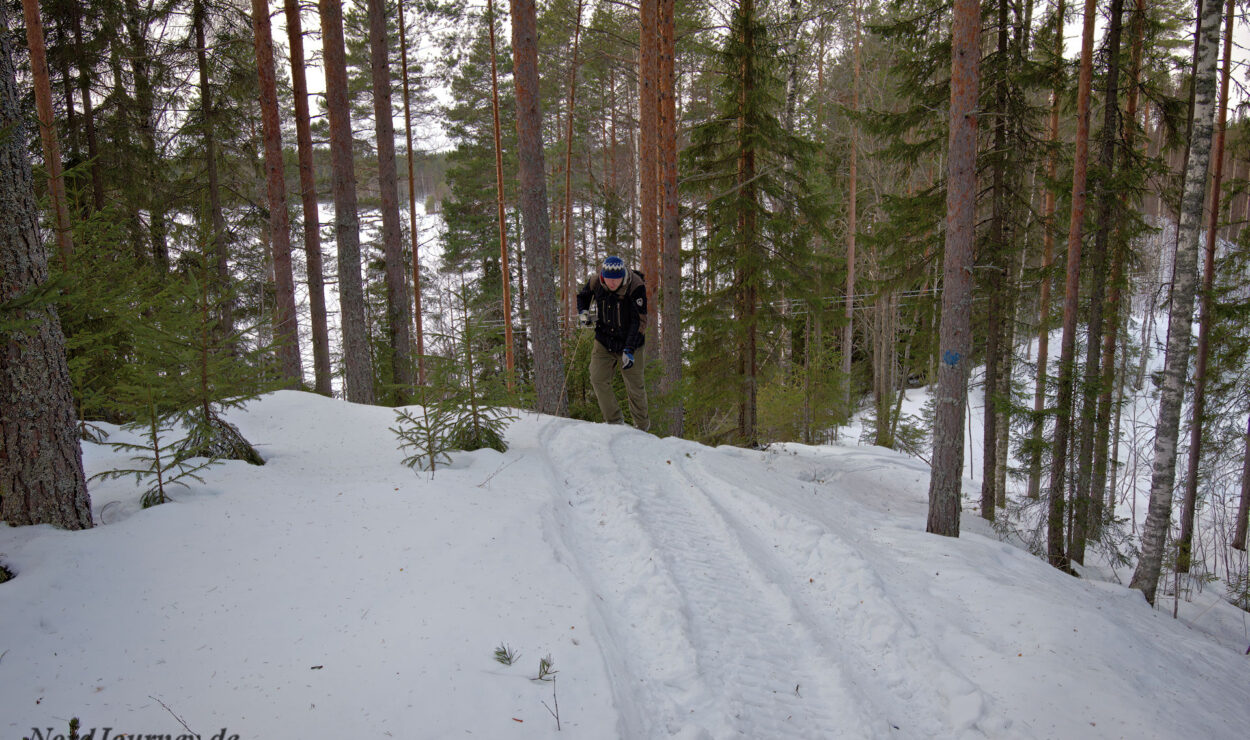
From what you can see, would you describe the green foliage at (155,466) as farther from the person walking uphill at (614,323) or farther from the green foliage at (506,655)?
the person walking uphill at (614,323)

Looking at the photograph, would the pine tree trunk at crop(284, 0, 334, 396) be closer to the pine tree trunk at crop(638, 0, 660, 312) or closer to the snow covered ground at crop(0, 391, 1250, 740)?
the pine tree trunk at crop(638, 0, 660, 312)

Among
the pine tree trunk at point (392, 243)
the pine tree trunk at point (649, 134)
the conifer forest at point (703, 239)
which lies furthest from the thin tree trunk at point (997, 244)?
the pine tree trunk at point (392, 243)

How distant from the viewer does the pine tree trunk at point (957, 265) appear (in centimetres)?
542

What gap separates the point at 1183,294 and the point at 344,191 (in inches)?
500

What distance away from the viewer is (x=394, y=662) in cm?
243

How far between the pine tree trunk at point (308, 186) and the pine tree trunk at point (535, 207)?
5870 millimetres

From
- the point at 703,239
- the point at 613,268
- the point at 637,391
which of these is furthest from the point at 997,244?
the point at 613,268

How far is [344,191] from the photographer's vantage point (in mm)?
9891

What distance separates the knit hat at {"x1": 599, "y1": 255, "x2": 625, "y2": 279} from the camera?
6.44 m

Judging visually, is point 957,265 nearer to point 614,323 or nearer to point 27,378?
point 614,323

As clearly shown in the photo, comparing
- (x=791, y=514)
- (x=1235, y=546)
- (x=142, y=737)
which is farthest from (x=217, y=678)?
(x=1235, y=546)

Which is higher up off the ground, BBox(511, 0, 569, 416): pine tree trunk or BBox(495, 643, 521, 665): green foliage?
BBox(511, 0, 569, 416): pine tree trunk

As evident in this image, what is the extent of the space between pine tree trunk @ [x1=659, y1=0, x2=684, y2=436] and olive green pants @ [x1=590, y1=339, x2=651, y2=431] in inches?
67.1

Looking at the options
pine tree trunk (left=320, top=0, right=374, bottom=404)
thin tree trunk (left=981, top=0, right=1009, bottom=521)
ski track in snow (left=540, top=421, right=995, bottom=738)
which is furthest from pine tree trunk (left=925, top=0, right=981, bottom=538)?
pine tree trunk (left=320, top=0, right=374, bottom=404)
